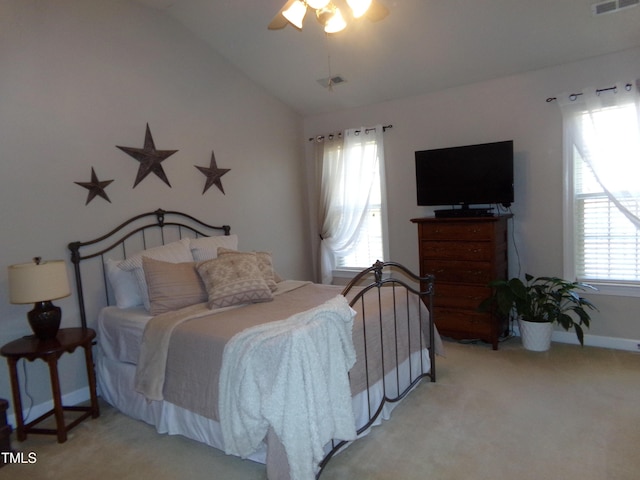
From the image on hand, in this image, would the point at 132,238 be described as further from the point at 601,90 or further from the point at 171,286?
the point at 601,90

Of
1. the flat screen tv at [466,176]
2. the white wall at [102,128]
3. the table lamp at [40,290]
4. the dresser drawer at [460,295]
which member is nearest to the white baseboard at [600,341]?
the dresser drawer at [460,295]

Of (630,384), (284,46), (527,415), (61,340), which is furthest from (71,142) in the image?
(630,384)

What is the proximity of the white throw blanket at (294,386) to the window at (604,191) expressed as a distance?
8.91ft

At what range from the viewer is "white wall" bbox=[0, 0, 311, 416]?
2.73 metres

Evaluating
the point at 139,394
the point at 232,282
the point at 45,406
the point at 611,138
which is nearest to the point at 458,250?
the point at 611,138

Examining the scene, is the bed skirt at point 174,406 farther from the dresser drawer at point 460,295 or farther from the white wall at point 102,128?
the dresser drawer at point 460,295

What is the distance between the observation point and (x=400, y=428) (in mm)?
2502

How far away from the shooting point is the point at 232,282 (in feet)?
9.53

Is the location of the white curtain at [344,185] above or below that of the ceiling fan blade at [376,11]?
below

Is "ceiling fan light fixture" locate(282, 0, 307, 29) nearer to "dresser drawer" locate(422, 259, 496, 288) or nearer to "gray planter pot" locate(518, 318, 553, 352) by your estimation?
"dresser drawer" locate(422, 259, 496, 288)

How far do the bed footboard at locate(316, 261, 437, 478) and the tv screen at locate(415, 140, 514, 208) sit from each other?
1255 millimetres

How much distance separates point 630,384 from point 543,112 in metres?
2.30

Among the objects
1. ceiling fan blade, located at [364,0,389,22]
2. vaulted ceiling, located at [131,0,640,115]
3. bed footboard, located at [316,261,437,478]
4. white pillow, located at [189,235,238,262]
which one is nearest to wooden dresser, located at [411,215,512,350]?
bed footboard, located at [316,261,437,478]

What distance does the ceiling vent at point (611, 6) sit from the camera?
9.32 feet
